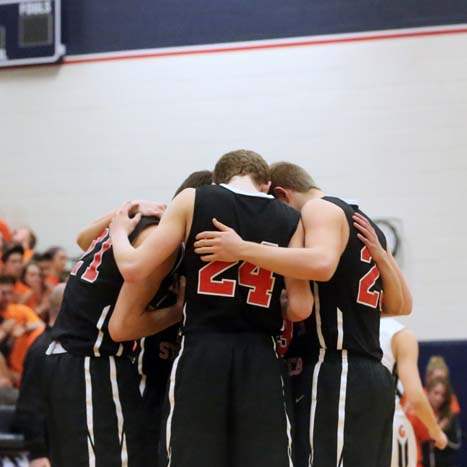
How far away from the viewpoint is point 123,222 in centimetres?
516

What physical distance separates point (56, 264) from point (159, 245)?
25.7ft

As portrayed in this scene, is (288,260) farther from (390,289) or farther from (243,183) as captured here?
(390,289)

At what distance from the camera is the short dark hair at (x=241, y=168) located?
5.00m

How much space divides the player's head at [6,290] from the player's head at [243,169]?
23.3ft

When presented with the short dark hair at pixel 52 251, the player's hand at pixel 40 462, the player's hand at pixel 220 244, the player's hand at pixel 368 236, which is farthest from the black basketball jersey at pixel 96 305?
the short dark hair at pixel 52 251

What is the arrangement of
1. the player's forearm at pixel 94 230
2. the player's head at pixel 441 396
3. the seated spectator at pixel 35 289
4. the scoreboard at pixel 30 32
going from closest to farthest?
the player's forearm at pixel 94 230, the player's head at pixel 441 396, the seated spectator at pixel 35 289, the scoreboard at pixel 30 32

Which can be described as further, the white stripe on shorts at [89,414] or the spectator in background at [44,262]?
the spectator in background at [44,262]

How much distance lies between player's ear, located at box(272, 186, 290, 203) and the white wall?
21.6ft

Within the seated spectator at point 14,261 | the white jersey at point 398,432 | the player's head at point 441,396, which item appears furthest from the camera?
the seated spectator at point 14,261

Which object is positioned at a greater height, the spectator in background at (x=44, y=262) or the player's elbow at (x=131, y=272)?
the player's elbow at (x=131, y=272)

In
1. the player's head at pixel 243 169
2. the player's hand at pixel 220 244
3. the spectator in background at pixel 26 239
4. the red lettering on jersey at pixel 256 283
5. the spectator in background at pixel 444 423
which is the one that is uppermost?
the player's head at pixel 243 169

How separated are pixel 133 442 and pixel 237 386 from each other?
80 centimetres

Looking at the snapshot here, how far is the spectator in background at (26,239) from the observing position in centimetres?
1248

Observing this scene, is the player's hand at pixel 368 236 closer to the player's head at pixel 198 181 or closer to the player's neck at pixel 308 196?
the player's neck at pixel 308 196
